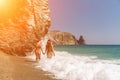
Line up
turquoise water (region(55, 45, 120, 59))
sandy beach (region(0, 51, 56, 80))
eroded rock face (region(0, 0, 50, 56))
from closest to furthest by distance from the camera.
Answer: sandy beach (region(0, 51, 56, 80)) → eroded rock face (region(0, 0, 50, 56)) → turquoise water (region(55, 45, 120, 59))

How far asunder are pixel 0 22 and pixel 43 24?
5.36 m

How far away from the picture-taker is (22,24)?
30.5 meters

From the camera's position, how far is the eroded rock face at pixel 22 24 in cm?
2925

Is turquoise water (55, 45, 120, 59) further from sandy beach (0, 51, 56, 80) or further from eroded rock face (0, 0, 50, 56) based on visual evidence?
sandy beach (0, 51, 56, 80)

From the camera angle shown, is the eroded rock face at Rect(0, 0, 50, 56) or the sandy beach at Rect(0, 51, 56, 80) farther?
the eroded rock face at Rect(0, 0, 50, 56)

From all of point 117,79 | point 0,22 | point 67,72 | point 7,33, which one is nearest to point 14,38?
point 7,33

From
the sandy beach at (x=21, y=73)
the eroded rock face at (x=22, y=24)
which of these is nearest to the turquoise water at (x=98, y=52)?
the eroded rock face at (x=22, y=24)

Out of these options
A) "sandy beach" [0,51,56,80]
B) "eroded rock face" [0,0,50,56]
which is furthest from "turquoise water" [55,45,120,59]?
"sandy beach" [0,51,56,80]

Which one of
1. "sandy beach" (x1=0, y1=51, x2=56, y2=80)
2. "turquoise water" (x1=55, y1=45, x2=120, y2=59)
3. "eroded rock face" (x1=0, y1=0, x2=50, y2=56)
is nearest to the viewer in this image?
"sandy beach" (x1=0, y1=51, x2=56, y2=80)

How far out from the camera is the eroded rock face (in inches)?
1152

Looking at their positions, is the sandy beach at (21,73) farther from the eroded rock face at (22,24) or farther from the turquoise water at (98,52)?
the turquoise water at (98,52)

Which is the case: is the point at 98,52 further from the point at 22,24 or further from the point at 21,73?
the point at 21,73

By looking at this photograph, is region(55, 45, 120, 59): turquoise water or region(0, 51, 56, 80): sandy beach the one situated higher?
region(0, 51, 56, 80): sandy beach

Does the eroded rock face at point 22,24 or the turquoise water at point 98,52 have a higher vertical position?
the eroded rock face at point 22,24
